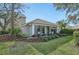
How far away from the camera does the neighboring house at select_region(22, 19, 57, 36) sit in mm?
2174

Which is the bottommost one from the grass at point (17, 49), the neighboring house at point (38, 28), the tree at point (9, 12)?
the grass at point (17, 49)

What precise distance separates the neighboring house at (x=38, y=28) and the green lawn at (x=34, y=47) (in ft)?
0.30

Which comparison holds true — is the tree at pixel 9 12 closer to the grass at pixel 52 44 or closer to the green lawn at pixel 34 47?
the green lawn at pixel 34 47

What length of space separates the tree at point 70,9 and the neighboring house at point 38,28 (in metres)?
0.16

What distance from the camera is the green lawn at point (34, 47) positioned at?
2164 millimetres

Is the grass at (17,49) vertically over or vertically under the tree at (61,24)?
under

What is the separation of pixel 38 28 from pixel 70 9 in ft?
1.13

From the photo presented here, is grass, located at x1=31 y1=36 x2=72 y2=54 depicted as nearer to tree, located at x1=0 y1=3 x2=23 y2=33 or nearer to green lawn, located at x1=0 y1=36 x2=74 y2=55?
green lawn, located at x1=0 y1=36 x2=74 y2=55

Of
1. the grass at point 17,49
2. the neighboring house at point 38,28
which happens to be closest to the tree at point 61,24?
the neighboring house at point 38,28

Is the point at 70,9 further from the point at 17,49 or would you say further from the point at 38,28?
the point at 17,49

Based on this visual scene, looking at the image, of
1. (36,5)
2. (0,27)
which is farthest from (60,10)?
(0,27)

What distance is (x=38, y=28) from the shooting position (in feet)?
7.13

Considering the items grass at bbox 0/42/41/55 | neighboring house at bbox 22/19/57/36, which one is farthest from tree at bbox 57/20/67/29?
grass at bbox 0/42/41/55
